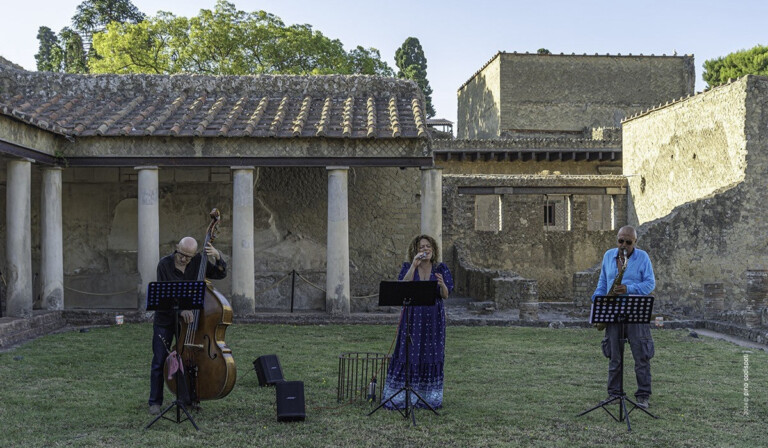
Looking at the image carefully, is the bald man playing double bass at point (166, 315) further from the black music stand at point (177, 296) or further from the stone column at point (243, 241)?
the stone column at point (243, 241)

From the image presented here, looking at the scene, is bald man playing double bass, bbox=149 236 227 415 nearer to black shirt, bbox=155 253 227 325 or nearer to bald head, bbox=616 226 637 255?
black shirt, bbox=155 253 227 325

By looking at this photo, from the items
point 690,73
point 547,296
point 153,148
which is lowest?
point 547,296

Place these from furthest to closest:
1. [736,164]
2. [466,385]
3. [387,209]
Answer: [736,164] → [387,209] → [466,385]

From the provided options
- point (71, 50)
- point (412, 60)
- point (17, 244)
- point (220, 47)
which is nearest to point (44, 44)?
point (71, 50)

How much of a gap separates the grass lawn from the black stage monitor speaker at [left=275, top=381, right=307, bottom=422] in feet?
0.44

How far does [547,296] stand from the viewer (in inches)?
963

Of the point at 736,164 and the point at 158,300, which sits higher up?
the point at 736,164

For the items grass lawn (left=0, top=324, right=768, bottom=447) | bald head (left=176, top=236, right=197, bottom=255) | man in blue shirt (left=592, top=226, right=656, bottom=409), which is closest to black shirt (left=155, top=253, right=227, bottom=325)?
bald head (left=176, top=236, right=197, bottom=255)

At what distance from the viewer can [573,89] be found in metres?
38.2

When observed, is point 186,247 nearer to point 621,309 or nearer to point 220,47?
point 621,309

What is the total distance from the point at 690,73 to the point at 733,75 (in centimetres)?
1080

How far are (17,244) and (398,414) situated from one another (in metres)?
8.83

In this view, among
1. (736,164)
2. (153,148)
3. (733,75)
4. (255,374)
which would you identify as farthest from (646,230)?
(733,75)

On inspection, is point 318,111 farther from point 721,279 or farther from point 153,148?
point 721,279
